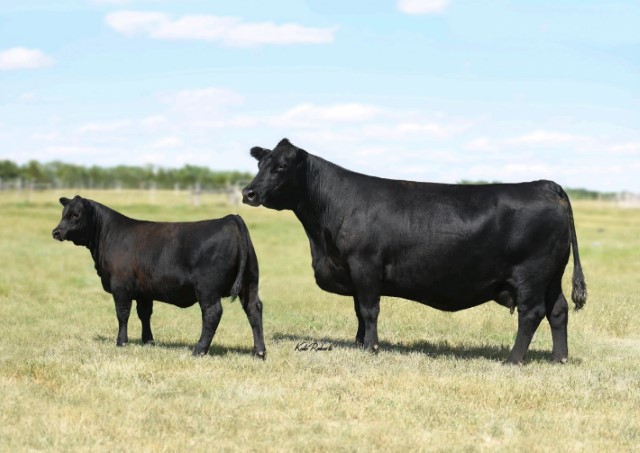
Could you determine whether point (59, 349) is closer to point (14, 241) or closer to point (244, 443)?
point (244, 443)

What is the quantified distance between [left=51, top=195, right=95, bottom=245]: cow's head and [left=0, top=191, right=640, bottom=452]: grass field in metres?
1.47

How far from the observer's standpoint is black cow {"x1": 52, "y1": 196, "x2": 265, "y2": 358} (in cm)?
1009

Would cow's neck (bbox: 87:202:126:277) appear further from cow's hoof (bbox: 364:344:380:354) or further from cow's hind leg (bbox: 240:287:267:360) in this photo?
cow's hoof (bbox: 364:344:380:354)

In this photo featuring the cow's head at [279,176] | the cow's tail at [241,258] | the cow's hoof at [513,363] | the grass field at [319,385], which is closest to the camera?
the grass field at [319,385]

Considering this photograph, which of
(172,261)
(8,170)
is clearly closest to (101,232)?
(172,261)

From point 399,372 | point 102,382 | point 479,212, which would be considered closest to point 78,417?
point 102,382

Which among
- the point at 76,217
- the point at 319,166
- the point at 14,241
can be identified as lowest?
the point at 14,241

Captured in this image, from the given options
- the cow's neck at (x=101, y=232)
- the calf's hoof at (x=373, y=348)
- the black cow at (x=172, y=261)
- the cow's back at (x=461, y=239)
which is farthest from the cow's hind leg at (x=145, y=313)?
the calf's hoof at (x=373, y=348)

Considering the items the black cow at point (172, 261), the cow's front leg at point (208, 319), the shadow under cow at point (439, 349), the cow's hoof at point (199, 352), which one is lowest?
the shadow under cow at point (439, 349)

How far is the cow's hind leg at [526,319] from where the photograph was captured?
1038 cm

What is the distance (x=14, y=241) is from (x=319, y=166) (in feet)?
72.0

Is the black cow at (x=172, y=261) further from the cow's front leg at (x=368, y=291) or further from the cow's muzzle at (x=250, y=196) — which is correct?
the cow's front leg at (x=368, y=291)

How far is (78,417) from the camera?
7297mm

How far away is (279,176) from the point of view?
35.3 feet
